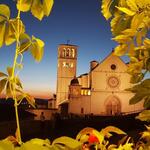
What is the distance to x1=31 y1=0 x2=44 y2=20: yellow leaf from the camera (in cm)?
98

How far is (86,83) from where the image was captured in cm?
4025

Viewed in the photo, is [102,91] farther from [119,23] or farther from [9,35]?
[9,35]

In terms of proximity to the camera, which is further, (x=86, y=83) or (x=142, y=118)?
(x=86, y=83)

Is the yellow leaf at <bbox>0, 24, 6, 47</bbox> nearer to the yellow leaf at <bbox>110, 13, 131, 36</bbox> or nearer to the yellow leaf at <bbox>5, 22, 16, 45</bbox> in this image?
the yellow leaf at <bbox>5, 22, 16, 45</bbox>

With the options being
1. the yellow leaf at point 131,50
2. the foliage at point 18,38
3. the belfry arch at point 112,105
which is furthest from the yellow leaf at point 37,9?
the belfry arch at point 112,105

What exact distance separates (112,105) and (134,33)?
37811 millimetres

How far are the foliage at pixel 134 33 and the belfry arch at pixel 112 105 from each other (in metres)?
37.0

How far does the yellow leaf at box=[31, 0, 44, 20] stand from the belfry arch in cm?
3734

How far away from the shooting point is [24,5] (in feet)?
3.10

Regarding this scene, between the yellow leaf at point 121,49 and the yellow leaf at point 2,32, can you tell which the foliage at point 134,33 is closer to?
the yellow leaf at point 121,49

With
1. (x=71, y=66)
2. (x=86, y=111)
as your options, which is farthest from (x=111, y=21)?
(x=71, y=66)

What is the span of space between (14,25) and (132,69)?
0.49m

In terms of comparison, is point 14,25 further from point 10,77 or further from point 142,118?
point 142,118

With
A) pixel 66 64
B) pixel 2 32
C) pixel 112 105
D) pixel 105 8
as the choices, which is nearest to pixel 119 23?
pixel 105 8
